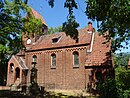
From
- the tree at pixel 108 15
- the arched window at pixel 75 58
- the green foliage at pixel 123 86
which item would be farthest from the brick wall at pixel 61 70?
the green foliage at pixel 123 86

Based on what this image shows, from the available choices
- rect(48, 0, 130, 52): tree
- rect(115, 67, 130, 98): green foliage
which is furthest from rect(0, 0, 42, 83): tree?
rect(115, 67, 130, 98): green foliage

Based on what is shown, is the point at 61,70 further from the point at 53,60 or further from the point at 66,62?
the point at 53,60

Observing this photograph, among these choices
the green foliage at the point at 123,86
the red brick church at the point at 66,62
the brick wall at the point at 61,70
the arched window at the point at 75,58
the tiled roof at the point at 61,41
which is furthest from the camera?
the tiled roof at the point at 61,41

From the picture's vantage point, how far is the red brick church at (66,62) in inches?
1292

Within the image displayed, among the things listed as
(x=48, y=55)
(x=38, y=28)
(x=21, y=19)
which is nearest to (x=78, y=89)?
(x=48, y=55)

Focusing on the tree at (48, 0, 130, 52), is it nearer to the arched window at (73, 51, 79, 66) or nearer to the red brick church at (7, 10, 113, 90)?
the red brick church at (7, 10, 113, 90)

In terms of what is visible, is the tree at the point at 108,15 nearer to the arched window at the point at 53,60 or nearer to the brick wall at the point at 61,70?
the brick wall at the point at 61,70

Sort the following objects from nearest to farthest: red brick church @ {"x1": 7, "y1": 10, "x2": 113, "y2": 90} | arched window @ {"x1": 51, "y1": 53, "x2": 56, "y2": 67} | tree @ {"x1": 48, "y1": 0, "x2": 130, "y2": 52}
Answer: tree @ {"x1": 48, "y1": 0, "x2": 130, "y2": 52} → red brick church @ {"x1": 7, "y1": 10, "x2": 113, "y2": 90} → arched window @ {"x1": 51, "y1": 53, "x2": 56, "y2": 67}

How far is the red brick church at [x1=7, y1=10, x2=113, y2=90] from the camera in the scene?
32812 mm

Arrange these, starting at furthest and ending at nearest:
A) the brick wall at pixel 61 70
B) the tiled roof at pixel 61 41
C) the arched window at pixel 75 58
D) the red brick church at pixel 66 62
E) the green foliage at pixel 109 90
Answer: the tiled roof at pixel 61 41 → the arched window at pixel 75 58 → the brick wall at pixel 61 70 → the red brick church at pixel 66 62 → the green foliage at pixel 109 90

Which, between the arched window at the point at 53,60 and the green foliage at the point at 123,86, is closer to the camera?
the green foliage at the point at 123,86

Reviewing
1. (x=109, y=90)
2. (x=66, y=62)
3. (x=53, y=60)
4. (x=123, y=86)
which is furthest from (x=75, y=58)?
(x=123, y=86)

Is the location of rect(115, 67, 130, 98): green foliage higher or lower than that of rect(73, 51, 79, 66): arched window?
lower

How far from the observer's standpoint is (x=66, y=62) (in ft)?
120
